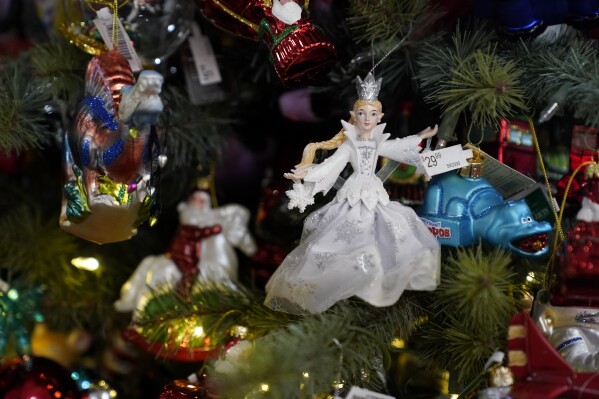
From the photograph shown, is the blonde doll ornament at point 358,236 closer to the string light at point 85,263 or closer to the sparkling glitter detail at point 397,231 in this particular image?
the sparkling glitter detail at point 397,231

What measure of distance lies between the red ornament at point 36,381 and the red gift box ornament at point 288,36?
0.45 m

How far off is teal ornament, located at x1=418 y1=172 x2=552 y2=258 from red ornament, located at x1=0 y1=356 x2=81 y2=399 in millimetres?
470

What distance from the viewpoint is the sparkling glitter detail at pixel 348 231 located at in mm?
770

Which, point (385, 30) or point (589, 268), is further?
point (385, 30)

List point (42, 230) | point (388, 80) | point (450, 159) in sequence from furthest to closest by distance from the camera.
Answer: point (42, 230), point (388, 80), point (450, 159)

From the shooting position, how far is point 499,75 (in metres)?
0.77

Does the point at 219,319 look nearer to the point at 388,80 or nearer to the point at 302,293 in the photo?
the point at 302,293

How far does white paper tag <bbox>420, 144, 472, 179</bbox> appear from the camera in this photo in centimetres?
81

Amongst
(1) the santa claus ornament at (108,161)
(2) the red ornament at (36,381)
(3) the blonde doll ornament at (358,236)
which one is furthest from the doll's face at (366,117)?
(2) the red ornament at (36,381)

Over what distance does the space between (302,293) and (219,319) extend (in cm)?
16

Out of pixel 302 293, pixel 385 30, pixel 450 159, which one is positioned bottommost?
pixel 302 293

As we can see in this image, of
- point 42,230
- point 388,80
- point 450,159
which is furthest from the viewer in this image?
point 42,230

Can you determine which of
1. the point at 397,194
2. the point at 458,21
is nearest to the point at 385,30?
the point at 458,21

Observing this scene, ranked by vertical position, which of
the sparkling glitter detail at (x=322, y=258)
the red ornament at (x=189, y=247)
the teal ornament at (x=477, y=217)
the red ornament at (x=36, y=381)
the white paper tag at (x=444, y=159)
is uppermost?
the white paper tag at (x=444, y=159)
